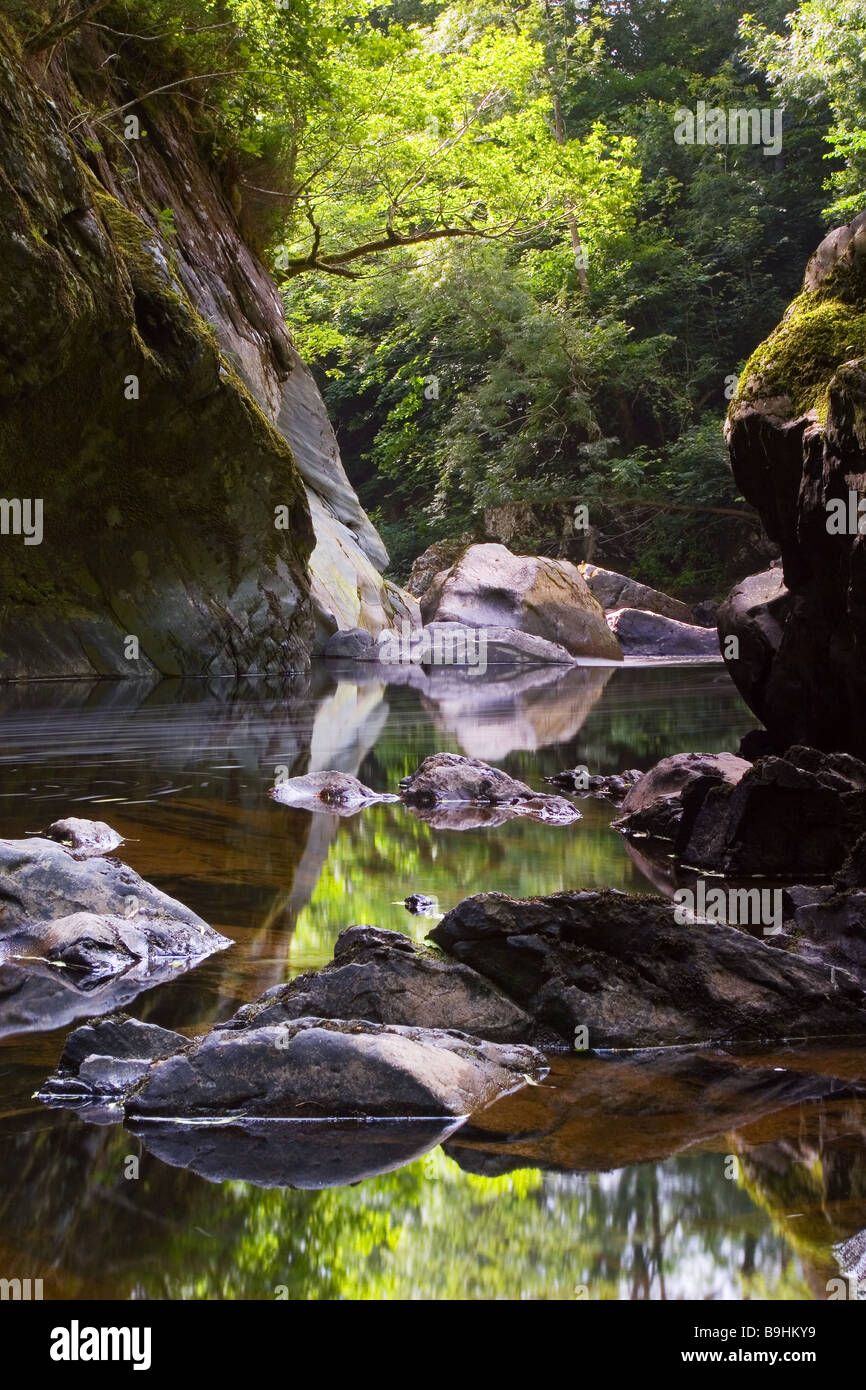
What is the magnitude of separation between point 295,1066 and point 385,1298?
2.58 ft

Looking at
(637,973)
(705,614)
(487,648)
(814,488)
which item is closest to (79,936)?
(637,973)

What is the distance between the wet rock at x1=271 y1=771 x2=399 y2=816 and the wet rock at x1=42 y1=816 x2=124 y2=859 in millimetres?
1602

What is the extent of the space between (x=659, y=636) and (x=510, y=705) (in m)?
11.4

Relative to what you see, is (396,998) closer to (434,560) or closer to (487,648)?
(487,648)

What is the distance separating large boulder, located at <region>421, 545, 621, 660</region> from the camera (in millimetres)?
23141

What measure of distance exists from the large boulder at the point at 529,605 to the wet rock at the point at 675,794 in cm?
1610

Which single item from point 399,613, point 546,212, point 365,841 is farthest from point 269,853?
point 546,212

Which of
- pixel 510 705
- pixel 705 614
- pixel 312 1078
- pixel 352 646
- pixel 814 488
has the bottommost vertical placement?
pixel 312 1078

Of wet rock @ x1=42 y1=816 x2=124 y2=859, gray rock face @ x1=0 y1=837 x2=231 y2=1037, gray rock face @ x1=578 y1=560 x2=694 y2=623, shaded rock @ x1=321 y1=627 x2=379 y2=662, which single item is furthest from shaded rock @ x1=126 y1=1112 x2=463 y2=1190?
gray rock face @ x1=578 y1=560 x2=694 y2=623

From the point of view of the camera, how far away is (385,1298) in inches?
81.3

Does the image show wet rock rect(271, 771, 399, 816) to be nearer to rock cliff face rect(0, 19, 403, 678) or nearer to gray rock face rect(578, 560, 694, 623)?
rock cliff face rect(0, 19, 403, 678)

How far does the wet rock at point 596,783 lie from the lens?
7789 millimetres

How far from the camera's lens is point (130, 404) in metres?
13.7
